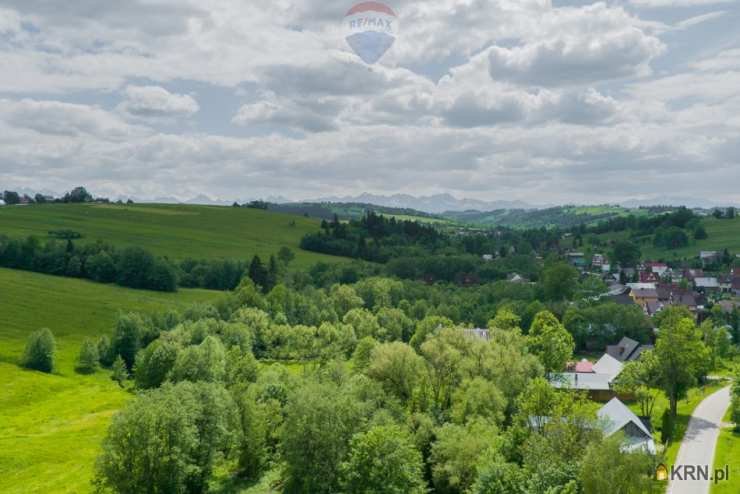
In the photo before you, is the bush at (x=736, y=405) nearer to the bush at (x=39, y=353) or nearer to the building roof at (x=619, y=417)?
the building roof at (x=619, y=417)

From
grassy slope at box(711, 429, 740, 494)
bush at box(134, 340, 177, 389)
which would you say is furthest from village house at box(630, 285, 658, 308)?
bush at box(134, 340, 177, 389)

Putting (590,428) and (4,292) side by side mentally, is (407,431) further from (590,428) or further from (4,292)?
(4,292)

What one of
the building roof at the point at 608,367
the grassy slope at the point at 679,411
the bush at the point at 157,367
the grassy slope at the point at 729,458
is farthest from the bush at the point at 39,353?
the grassy slope at the point at 729,458

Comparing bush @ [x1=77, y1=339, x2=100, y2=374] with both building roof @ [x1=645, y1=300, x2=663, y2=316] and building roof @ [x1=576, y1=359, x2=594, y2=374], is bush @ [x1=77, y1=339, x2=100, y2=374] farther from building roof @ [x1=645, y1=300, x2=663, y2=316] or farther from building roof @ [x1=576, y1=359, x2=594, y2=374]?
building roof @ [x1=645, y1=300, x2=663, y2=316]

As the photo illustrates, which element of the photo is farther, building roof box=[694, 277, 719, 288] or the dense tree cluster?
building roof box=[694, 277, 719, 288]

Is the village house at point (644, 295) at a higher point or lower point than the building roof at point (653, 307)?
higher

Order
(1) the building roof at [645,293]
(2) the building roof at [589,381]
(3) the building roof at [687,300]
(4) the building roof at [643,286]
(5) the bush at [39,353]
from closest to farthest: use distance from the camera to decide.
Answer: (2) the building roof at [589,381], (5) the bush at [39,353], (3) the building roof at [687,300], (1) the building roof at [645,293], (4) the building roof at [643,286]

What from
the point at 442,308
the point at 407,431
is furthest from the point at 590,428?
the point at 442,308
